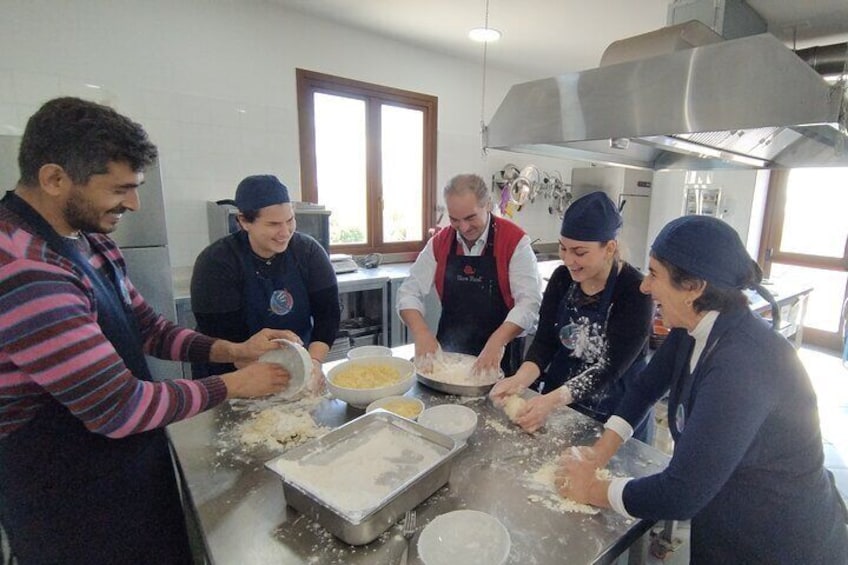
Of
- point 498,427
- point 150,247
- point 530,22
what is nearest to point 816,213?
point 530,22

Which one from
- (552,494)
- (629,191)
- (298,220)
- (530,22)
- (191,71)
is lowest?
(552,494)

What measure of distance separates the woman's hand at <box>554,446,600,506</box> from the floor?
3.54 feet

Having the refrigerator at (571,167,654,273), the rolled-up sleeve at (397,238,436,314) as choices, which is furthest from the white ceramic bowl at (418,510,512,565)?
the refrigerator at (571,167,654,273)

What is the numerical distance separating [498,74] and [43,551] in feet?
17.2

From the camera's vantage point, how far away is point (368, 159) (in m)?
4.15

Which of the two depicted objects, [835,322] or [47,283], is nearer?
[47,283]

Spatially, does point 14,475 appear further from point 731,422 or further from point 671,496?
point 731,422

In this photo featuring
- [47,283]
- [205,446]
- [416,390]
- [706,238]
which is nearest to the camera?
[47,283]

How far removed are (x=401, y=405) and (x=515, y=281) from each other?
844mm

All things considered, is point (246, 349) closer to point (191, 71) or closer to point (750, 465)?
point (750, 465)

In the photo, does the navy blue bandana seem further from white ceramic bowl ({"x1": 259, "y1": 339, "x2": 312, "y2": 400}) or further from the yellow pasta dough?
the yellow pasta dough

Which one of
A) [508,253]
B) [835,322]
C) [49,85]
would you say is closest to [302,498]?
[508,253]

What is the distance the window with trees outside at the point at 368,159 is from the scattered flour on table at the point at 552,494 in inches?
122

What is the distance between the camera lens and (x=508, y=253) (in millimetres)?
1953
